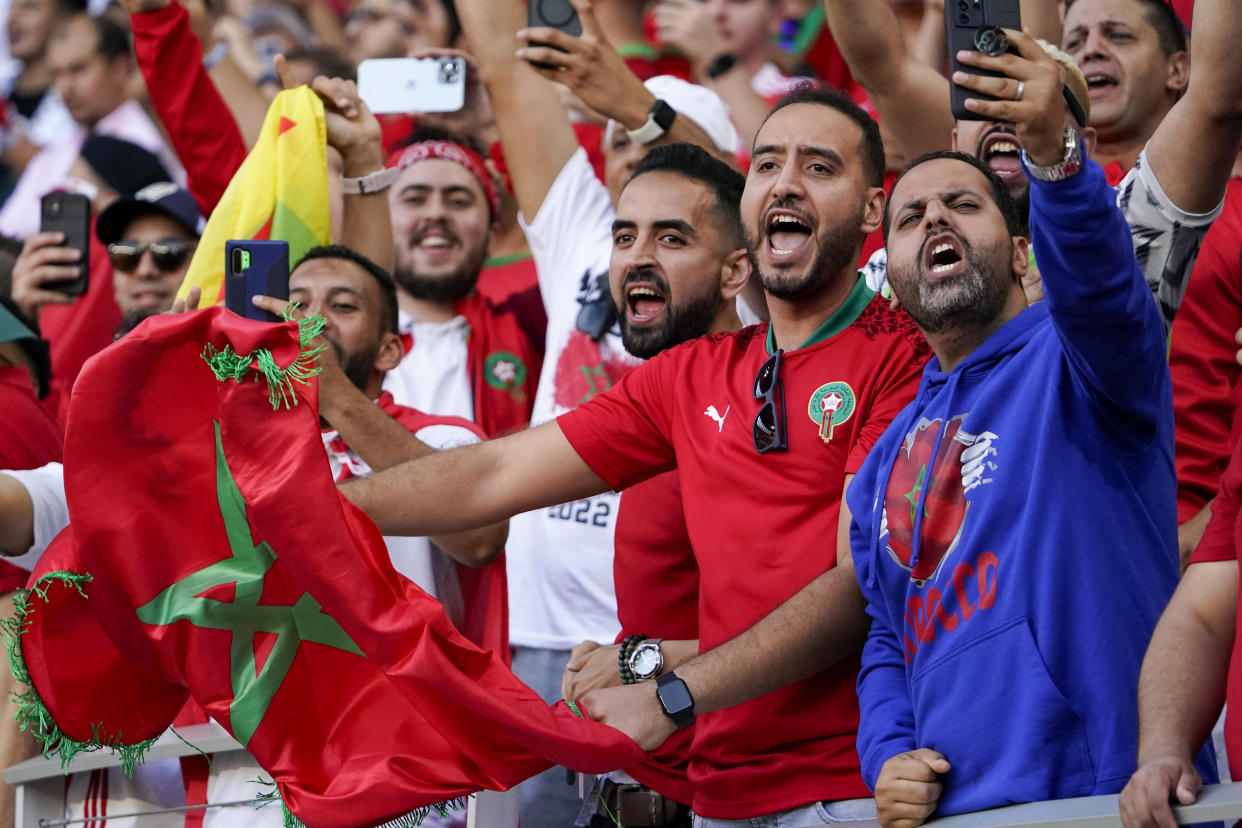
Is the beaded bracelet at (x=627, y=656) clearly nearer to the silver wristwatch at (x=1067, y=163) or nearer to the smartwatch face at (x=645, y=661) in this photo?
the smartwatch face at (x=645, y=661)

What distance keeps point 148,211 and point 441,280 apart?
1.06m

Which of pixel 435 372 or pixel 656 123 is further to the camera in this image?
pixel 435 372

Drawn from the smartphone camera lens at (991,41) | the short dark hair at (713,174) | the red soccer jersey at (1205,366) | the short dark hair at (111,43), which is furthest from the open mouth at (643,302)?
the short dark hair at (111,43)

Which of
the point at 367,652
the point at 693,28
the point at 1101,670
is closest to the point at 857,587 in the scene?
the point at 1101,670

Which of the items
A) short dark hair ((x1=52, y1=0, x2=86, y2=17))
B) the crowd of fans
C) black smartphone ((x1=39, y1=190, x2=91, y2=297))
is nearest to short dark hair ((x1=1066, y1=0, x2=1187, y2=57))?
the crowd of fans

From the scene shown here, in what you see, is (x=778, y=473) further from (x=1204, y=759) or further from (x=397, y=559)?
(x=397, y=559)

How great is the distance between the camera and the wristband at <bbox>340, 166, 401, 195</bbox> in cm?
485

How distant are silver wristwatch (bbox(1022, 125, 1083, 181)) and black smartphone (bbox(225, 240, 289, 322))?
54.4 inches

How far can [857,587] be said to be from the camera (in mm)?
2994

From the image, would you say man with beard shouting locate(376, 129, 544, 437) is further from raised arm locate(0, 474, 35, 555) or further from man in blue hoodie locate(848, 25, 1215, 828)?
man in blue hoodie locate(848, 25, 1215, 828)

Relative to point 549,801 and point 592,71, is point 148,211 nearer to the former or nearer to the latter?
point 592,71

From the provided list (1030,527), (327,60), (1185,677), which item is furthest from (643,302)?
(327,60)

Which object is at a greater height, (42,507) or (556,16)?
(556,16)

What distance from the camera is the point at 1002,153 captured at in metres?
3.86
